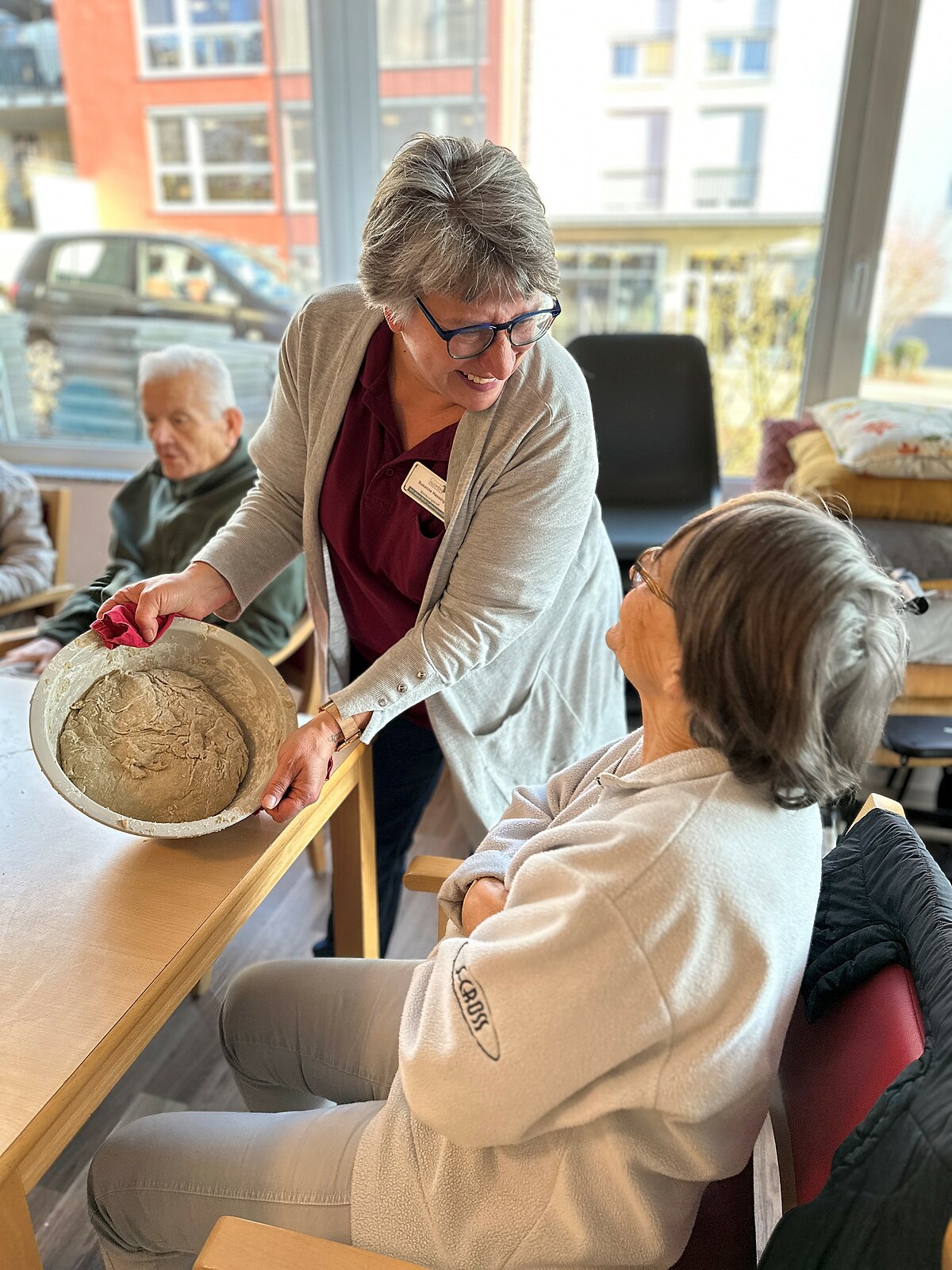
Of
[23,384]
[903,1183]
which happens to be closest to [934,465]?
[903,1183]

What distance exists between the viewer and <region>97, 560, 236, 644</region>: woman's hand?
1280 millimetres

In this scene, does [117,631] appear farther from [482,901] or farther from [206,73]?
[206,73]

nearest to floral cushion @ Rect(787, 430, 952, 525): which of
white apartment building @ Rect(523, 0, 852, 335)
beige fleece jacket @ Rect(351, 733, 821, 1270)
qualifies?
white apartment building @ Rect(523, 0, 852, 335)

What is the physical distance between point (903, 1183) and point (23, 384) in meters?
4.06

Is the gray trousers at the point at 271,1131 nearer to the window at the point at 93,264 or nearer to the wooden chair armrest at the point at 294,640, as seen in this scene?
the wooden chair armrest at the point at 294,640

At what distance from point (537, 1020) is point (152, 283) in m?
3.43

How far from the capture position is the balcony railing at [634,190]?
3.05m

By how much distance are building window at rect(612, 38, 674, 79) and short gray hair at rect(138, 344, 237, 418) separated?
168cm

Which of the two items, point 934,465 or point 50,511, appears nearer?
point 934,465

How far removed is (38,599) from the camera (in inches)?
103

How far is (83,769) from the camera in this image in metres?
1.17

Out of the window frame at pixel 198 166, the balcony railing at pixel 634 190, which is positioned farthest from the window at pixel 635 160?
the window frame at pixel 198 166

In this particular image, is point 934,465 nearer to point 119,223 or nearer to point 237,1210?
point 237,1210

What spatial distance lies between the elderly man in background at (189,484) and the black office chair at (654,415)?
1.11 meters
